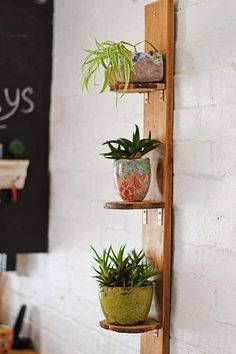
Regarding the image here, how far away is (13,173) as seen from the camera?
262 centimetres

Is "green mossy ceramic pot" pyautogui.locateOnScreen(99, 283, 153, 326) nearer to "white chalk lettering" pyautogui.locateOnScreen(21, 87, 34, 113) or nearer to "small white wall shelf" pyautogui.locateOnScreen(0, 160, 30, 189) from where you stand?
"small white wall shelf" pyautogui.locateOnScreen(0, 160, 30, 189)

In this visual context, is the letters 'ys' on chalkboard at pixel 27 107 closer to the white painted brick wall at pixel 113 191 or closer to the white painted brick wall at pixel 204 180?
the white painted brick wall at pixel 113 191

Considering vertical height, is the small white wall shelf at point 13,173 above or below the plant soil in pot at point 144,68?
below

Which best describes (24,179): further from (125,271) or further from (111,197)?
(125,271)

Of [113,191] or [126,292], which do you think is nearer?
[126,292]

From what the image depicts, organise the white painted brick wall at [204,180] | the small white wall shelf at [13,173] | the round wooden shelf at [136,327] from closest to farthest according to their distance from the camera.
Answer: the white painted brick wall at [204,180]
the round wooden shelf at [136,327]
the small white wall shelf at [13,173]

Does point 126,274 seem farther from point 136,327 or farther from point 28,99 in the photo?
point 28,99

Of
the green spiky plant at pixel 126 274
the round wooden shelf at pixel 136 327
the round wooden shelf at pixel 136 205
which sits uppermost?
the round wooden shelf at pixel 136 205

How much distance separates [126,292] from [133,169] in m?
0.31

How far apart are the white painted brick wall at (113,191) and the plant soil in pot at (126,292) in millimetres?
88

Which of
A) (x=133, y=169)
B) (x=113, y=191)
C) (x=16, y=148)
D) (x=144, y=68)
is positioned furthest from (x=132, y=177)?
(x=16, y=148)

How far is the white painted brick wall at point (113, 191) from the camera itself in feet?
5.73

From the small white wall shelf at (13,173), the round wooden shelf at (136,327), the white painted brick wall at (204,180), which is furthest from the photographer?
the small white wall shelf at (13,173)

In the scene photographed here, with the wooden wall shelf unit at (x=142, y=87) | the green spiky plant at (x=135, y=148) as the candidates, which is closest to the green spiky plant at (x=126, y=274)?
the green spiky plant at (x=135, y=148)
